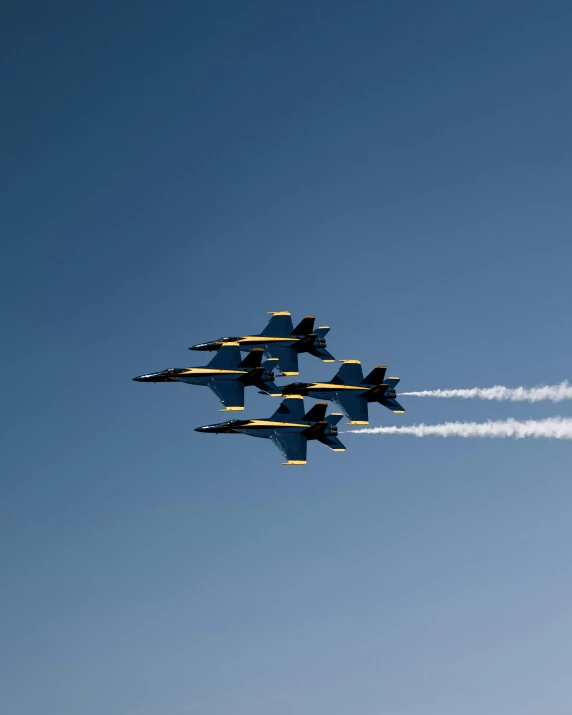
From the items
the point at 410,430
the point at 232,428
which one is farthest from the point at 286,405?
the point at 410,430

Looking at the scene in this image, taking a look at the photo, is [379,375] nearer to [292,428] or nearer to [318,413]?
[318,413]

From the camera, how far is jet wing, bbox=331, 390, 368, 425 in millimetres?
196625

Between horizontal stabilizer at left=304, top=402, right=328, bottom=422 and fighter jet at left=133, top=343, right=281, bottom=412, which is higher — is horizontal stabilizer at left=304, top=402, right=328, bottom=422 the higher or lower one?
the lower one

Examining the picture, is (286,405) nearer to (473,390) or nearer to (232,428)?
(232,428)

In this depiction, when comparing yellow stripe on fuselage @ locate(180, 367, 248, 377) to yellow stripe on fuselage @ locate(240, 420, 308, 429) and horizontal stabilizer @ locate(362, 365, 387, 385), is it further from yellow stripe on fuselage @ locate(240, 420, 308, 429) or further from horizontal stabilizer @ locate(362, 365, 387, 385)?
horizontal stabilizer @ locate(362, 365, 387, 385)

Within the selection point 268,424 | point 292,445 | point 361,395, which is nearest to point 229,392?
point 268,424

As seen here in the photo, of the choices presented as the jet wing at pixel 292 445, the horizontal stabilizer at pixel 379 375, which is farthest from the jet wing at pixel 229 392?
the horizontal stabilizer at pixel 379 375

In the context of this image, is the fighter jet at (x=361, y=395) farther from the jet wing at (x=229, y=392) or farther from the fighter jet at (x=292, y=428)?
the jet wing at (x=229, y=392)

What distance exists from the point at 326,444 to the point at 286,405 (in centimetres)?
1055

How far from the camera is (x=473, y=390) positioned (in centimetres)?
19888

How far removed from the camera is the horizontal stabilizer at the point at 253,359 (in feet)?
636

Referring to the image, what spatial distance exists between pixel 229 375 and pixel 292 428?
49.1 ft

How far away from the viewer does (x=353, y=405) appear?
649 feet

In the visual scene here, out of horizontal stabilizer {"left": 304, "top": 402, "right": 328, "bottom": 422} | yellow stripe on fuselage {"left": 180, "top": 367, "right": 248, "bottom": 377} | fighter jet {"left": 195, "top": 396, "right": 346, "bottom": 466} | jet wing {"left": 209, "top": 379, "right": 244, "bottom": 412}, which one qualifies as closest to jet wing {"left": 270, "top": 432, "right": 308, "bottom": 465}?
fighter jet {"left": 195, "top": 396, "right": 346, "bottom": 466}
